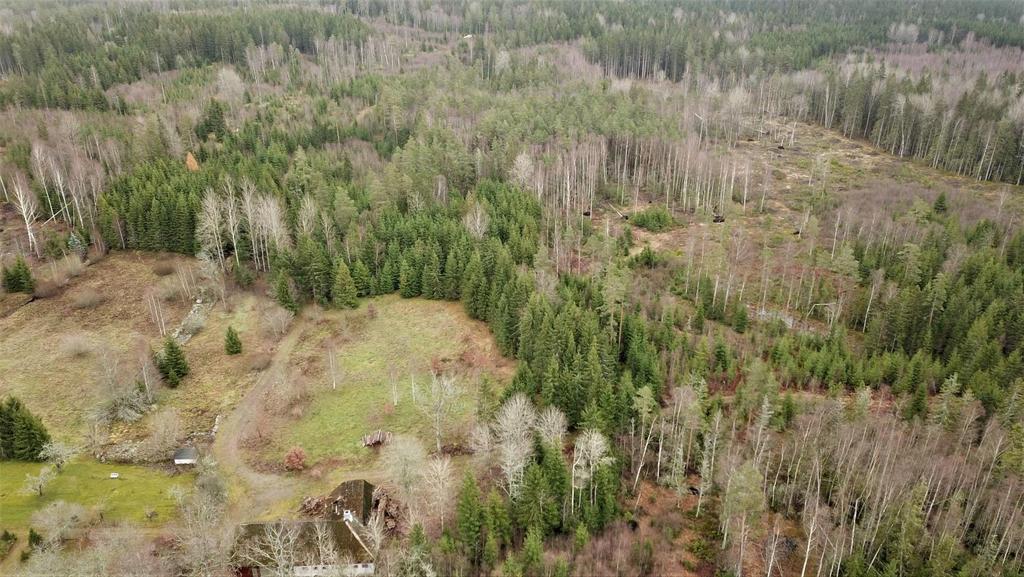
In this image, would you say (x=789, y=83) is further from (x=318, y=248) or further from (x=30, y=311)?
(x=30, y=311)

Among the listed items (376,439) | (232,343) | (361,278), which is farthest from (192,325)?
(376,439)

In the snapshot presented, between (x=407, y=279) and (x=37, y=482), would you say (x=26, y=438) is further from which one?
(x=407, y=279)

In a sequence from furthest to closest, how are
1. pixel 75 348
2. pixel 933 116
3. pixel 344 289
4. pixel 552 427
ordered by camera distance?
pixel 933 116 < pixel 344 289 < pixel 75 348 < pixel 552 427

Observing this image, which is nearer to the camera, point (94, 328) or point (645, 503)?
point (645, 503)

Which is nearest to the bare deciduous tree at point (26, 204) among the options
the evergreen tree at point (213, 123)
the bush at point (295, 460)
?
the evergreen tree at point (213, 123)

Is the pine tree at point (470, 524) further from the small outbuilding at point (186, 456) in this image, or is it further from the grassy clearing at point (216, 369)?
the grassy clearing at point (216, 369)

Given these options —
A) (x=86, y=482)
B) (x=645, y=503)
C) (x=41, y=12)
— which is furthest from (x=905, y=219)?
(x=41, y=12)
